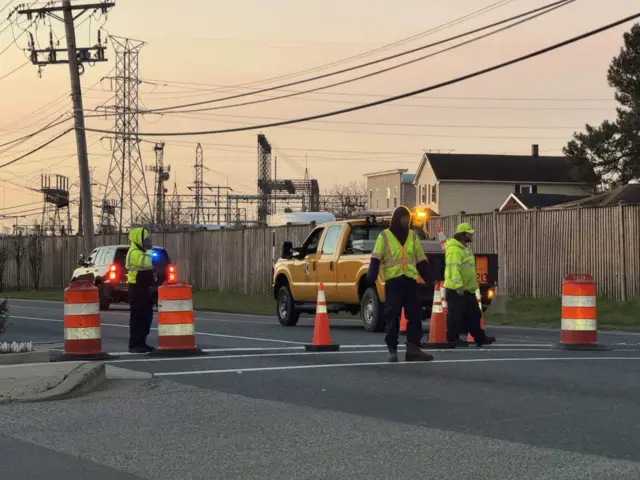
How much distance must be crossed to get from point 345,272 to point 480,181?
57.8m

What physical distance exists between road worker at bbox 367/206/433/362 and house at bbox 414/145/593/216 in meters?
63.0

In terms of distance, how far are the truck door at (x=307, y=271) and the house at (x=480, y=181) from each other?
54.5 m

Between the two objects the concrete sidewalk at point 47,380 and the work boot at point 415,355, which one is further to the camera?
the work boot at point 415,355

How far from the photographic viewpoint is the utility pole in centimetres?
3666

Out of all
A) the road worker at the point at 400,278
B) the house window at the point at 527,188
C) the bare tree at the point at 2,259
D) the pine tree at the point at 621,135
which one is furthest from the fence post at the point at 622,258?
the house window at the point at 527,188

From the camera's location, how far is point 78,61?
1578 inches

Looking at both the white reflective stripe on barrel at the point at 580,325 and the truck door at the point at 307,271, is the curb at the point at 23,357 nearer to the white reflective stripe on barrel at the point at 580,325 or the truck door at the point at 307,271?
the white reflective stripe on barrel at the point at 580,325

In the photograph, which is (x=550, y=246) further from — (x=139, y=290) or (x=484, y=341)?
(x=139, y=290)

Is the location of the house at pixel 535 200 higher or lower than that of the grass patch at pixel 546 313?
higher

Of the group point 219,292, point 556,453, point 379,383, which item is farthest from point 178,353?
point 219,292

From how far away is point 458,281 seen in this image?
50.1 ft

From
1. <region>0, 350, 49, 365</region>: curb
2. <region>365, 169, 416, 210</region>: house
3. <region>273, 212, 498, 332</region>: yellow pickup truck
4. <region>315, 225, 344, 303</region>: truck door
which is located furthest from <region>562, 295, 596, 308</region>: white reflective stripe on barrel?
<region>365, 169, 416, 210</region>: house

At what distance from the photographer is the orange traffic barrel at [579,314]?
47.5ft

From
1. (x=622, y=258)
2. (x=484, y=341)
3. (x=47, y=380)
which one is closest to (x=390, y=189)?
(x=622, y=258)
